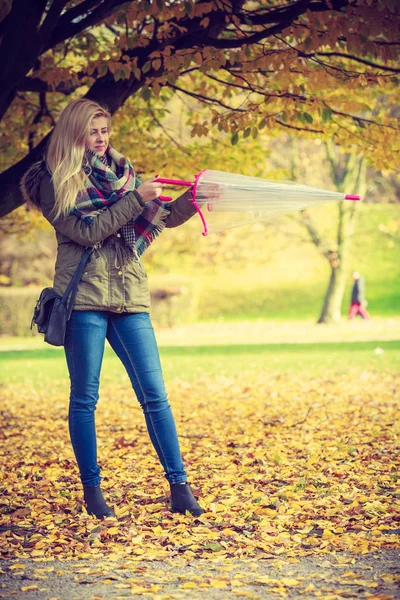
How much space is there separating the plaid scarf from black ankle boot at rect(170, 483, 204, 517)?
1191mm

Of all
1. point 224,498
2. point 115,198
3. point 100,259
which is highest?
point 115,198

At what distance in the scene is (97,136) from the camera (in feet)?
13.9

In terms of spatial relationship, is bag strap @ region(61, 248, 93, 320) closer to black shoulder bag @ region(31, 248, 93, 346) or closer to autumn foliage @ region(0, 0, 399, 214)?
black shoulder bag @ region(31, 248, 93, 346)

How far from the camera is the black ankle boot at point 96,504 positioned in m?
4.35

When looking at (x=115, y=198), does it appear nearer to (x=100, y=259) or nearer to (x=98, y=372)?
(x=100, y=259)

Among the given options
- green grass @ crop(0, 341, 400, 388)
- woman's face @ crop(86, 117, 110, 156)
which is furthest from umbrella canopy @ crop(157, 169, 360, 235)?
green grass @ crop(0, 341, 400, 388)

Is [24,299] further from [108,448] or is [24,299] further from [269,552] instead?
[269,552]

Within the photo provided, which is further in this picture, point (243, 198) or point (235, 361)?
point (235, 361)

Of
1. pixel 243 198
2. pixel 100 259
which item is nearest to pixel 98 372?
pixel 100 259

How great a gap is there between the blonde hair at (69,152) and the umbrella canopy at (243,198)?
60 centimetres

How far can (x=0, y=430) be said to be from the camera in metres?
7.95

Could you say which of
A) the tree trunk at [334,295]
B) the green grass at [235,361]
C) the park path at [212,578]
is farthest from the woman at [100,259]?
the tree trunk at [334,295]

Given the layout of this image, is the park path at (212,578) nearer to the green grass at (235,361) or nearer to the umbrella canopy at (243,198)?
the umbrella canopy at (243,198)

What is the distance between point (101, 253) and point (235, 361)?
10.6 m
